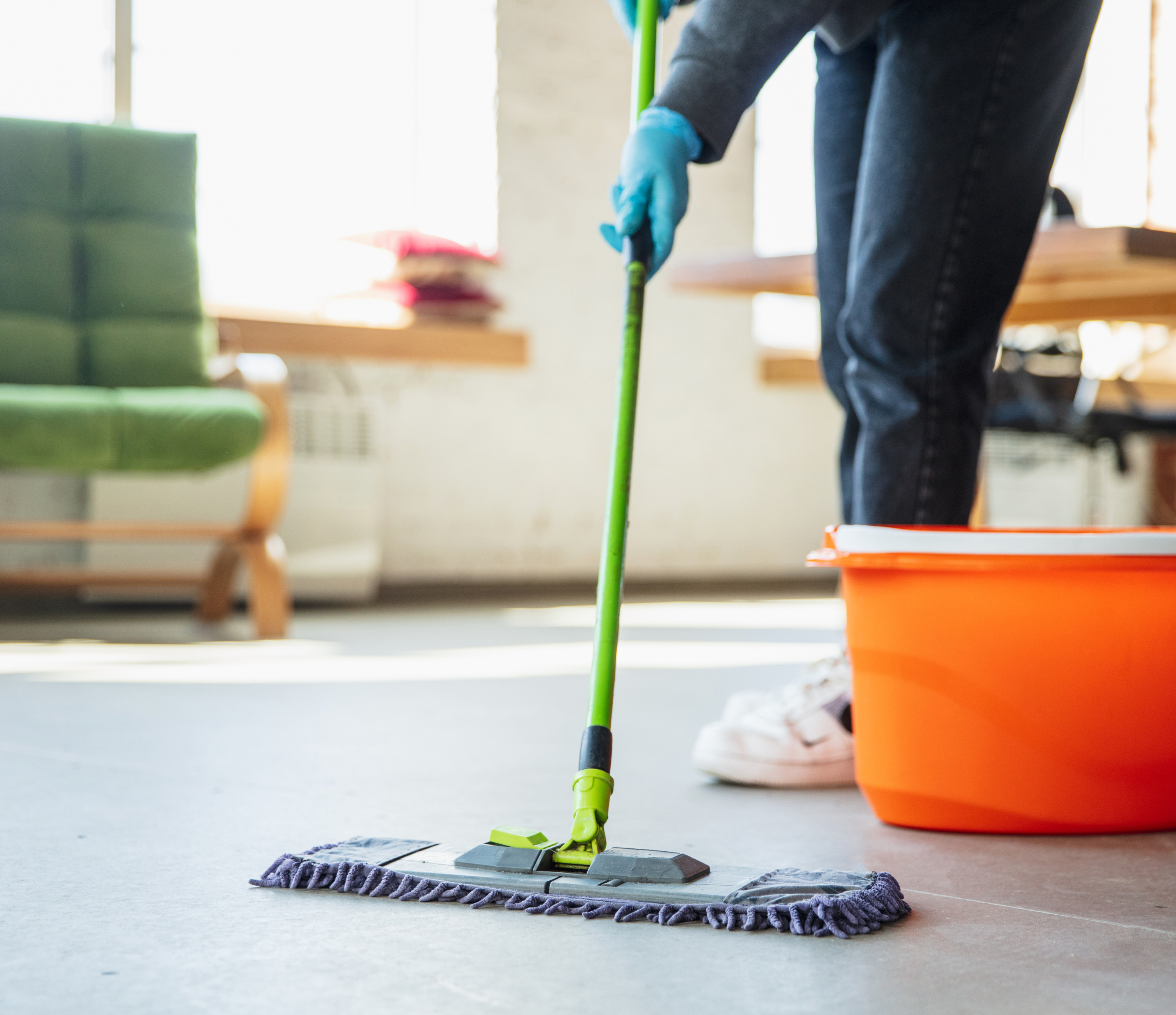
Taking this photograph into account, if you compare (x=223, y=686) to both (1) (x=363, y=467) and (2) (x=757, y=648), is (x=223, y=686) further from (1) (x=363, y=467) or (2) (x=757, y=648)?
(1) (x=363, y=467)

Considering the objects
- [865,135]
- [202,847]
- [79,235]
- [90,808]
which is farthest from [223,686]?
[79,235]

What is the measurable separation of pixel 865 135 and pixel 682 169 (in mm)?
384

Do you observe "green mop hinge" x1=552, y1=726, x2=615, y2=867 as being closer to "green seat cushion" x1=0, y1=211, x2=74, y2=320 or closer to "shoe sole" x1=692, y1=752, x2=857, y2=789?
"shoe sole" x1=692, y1=752, x2=857, y2=789

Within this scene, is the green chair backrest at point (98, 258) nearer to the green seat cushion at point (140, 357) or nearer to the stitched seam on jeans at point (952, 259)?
the green seat cushion at point (140, 357)

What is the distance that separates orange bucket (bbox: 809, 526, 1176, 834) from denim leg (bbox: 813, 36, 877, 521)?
354 millimetres

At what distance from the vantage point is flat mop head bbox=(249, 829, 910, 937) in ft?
2.67

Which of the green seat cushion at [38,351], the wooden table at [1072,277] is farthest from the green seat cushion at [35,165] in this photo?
the wooden table at [1072,277]

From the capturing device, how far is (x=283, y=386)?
2779mm

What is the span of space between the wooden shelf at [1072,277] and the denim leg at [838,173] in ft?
1.26

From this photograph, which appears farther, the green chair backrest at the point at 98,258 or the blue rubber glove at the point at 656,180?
the green chair backrest at the point at 98,258

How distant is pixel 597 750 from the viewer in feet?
3.09

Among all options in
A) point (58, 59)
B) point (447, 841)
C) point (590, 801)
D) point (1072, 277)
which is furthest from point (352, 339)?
point (590, 801)

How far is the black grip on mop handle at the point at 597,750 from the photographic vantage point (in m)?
0.94

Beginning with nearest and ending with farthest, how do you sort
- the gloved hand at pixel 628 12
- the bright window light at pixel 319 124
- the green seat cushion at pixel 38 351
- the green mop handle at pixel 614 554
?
the green mop handle at pixel 614 554, the gloved hand at pixel 628 12, the green seat cushion at pixel 38 351, the bright window light at pixel 319 124
